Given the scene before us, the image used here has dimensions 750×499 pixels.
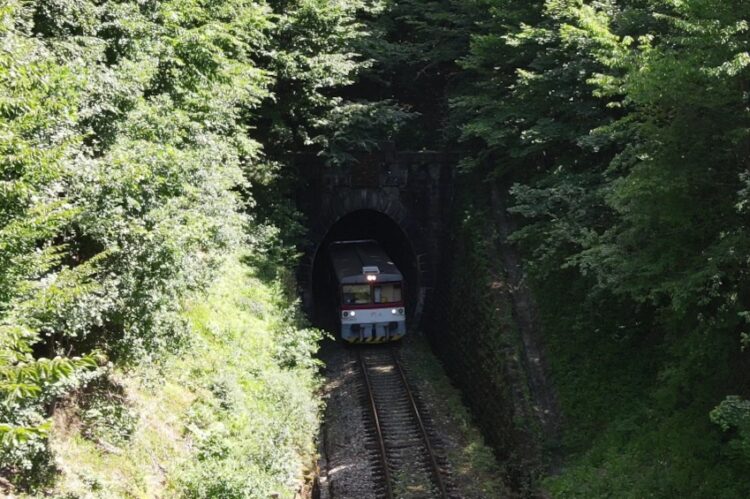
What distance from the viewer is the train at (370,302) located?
882 inches

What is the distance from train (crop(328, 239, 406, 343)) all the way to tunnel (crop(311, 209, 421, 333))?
1722 mm

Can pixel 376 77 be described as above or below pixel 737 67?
above

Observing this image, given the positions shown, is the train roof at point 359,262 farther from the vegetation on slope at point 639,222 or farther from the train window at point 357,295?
the vegetation on slope at point 639,222

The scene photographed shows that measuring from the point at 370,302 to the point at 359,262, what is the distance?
6.15 feet

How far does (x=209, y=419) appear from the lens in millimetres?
11094

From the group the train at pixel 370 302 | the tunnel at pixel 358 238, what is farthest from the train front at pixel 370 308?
the tunnel at pixel 358 238

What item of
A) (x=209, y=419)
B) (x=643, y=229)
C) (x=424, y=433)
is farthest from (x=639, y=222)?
(x=424, y=433)

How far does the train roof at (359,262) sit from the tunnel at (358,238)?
2.83 feet

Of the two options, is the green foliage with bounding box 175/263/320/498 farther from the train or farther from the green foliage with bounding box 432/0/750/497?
the green foliage with bounding box 432/0/750/497

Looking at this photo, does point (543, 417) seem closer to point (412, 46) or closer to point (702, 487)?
point (702, 487)

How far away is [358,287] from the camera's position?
22.4 m

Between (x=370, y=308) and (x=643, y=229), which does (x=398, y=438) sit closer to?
(x=370, y=308)

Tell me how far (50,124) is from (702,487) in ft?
35.5

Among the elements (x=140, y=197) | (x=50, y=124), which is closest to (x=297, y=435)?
(x=140, y=197)
